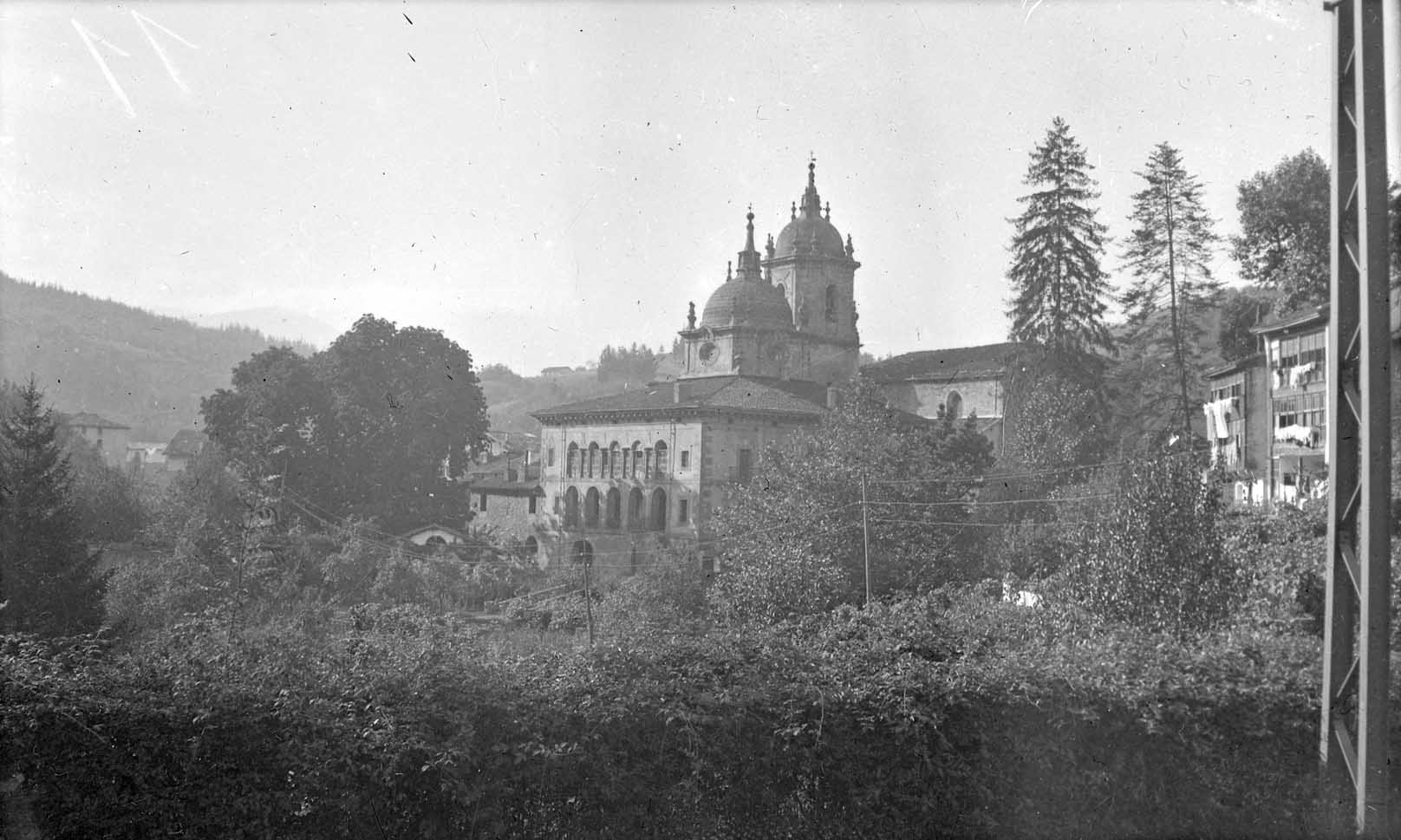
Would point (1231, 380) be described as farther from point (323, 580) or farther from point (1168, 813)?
point (323, 580)

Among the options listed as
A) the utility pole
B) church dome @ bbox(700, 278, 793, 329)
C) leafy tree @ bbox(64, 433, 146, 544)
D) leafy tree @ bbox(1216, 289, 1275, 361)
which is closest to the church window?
church dome @ bbox(700, 278, 793, 329)

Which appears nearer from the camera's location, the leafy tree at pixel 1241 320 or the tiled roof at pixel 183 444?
the leafy tree at pixel 1241 320

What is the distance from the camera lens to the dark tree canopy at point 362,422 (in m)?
44.0

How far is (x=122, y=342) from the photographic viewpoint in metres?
107

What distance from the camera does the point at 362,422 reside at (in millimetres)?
45438

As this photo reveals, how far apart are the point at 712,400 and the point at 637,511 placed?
6323 millimetres

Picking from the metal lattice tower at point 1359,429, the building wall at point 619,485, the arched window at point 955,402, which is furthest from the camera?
the arched window at point 955,402

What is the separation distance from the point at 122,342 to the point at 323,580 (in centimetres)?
8833

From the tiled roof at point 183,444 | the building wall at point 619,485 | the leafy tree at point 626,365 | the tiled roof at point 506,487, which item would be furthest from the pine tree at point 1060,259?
the leafy tree at point 626,365

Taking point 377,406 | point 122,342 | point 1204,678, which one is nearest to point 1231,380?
point 1204,678

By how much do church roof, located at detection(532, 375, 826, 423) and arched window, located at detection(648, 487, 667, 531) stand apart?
3.64 meters

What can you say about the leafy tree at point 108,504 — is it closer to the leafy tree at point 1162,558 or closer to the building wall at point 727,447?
the building wall at point 727,447

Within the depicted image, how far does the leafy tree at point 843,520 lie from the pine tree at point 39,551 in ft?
46.9

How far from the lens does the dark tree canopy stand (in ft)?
144
